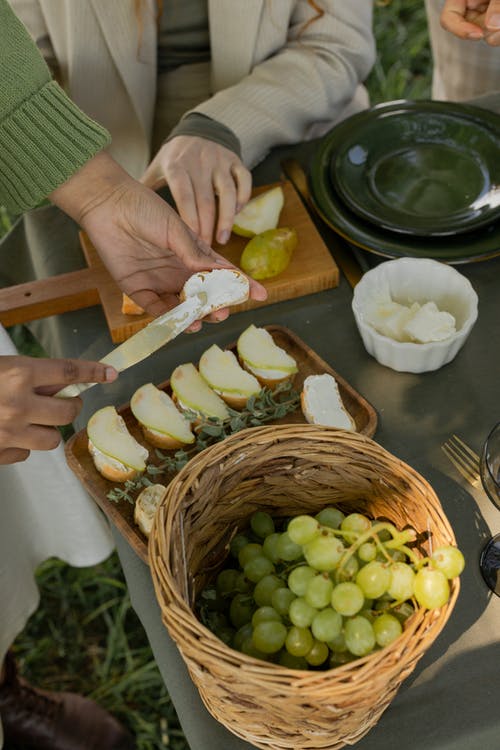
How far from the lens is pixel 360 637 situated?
0.63 meters

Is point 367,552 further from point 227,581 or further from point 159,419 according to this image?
point 159,419

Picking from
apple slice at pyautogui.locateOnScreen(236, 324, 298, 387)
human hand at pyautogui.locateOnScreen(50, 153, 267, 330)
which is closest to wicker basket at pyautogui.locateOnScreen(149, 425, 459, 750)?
apple slice at pyautogui.locateOnScreen(236, 324, 298, 387)

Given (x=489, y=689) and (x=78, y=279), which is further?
(x=78, y=279)

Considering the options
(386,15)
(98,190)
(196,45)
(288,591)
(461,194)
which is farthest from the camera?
(386,15)

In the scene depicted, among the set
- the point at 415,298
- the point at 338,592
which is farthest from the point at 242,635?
the point at 415,298

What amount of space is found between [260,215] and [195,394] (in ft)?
1.15

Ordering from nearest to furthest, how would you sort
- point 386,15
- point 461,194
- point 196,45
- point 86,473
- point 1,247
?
point 86,473, point 461,194, point 1,247, point 196,45, point 386,15

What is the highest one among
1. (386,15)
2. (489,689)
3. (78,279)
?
(78,279)

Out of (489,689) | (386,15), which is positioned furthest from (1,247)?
(386,15)

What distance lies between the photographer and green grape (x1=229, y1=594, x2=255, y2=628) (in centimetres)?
74

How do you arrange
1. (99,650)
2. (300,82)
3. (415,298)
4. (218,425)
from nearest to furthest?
(218,425)
(415,298)
(300,82)
(99,650)

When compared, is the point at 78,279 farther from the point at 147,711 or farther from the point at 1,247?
the point at 147,711

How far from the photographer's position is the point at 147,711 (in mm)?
1497

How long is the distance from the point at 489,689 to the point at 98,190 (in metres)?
0.82
